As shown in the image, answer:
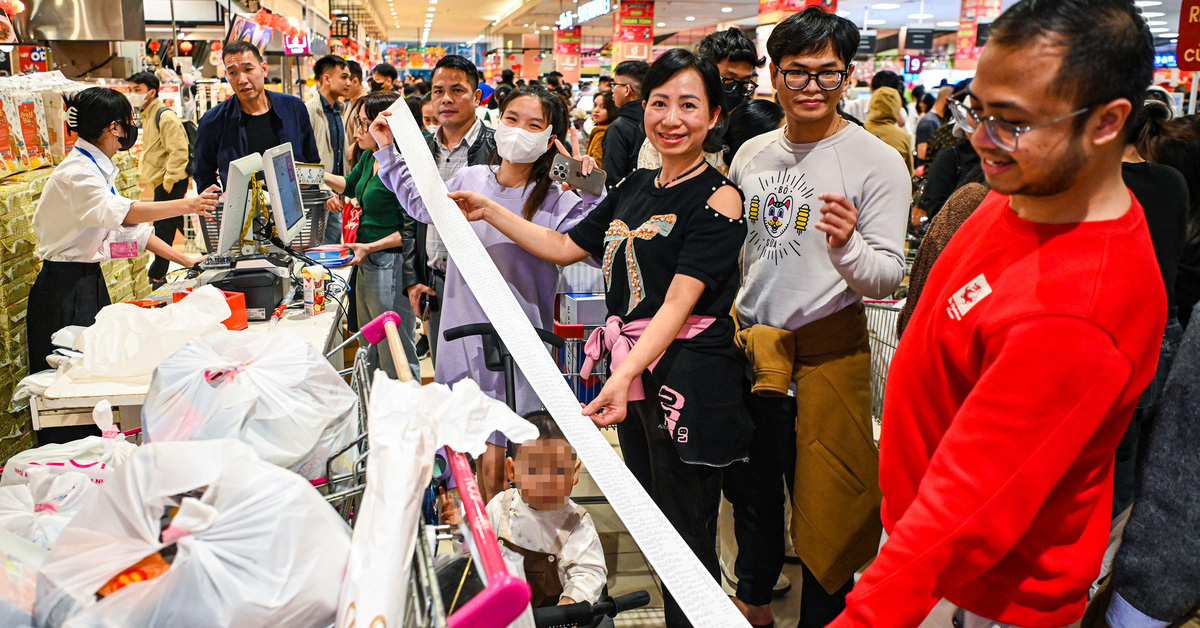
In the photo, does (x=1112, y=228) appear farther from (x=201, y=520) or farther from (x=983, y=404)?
(x=201, y=520)

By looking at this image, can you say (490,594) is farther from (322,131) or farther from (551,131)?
(322,131)

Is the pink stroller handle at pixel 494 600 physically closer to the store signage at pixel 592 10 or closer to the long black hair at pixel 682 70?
the long black hair at pixel 682 70

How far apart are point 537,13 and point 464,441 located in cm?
3161

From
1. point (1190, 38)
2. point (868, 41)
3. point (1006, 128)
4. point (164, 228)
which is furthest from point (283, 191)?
point (868, 41)

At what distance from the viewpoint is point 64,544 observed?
1.15 m

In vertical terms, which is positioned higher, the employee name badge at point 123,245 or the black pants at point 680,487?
the employee name badge at point 123,245

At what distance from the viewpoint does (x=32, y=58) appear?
6.91 m

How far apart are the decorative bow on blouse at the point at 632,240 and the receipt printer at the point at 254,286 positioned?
1620 mm

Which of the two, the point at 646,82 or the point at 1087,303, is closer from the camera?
the point at 1087,303

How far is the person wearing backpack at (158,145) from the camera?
723cm

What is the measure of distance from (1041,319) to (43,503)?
1900 millimetres

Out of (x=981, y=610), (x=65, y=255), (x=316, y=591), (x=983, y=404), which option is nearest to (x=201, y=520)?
(x=316, y=591)

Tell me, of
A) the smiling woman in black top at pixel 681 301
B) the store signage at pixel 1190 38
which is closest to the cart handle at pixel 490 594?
the smiling woman in black top at pixel 681 301

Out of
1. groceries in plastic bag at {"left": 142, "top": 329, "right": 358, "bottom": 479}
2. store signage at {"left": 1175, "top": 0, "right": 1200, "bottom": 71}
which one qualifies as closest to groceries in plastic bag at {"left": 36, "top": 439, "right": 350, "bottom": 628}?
→ groceries in plastic bag at {"left": 142, "top": 329, "right": 358, "bottom": 479}
